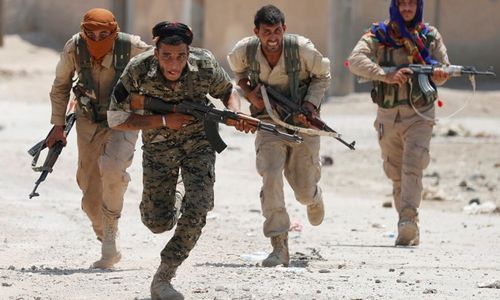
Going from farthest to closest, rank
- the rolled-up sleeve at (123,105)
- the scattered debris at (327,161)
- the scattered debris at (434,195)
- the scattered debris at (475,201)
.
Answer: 1. the scattered debris at (327,161)
2. the scattered debris at (434,195)
3. the scattered debris at (475,201)
4. the rolled-up sleeve at (123,105)

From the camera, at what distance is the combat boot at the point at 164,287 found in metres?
6.63

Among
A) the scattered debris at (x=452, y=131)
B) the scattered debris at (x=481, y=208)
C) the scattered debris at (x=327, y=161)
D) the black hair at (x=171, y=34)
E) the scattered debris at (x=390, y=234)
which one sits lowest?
the scattered debris at (x=327, y=161)

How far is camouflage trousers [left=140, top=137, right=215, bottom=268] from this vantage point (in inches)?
263

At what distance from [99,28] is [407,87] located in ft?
8.58

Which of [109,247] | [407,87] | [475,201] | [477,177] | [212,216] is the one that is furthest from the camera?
[477,177]

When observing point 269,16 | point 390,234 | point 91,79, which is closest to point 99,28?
point 91,79

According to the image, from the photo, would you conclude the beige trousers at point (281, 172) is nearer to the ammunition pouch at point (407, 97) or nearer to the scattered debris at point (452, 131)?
the ammunition pouch at point (407, 97)

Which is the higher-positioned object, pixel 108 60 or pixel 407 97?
pixel 108 60

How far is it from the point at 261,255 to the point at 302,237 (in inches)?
61.2

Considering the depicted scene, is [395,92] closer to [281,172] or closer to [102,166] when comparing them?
[281,172]

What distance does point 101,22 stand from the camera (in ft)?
26.9

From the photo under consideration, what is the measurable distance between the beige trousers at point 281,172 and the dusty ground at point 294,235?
0.34 m

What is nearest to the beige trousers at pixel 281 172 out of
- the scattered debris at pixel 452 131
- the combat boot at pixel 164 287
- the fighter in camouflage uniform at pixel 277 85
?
the fighter in camouflage uniform at pixel 277 85

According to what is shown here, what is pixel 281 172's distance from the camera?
8508mm
